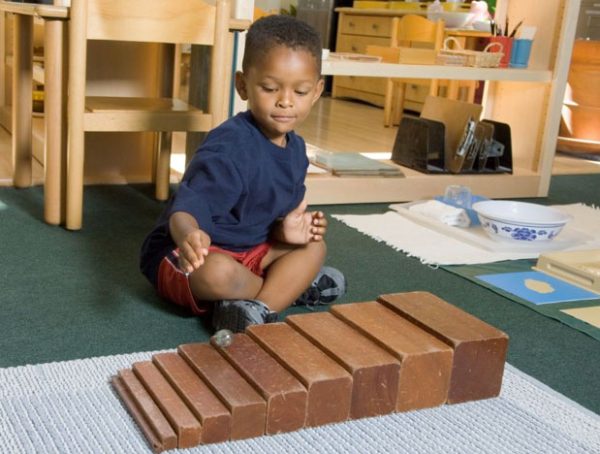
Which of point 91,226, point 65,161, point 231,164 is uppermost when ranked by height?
point 231,164

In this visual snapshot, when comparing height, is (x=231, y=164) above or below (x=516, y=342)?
above

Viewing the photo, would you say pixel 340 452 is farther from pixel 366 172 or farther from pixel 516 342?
pixel 366 172

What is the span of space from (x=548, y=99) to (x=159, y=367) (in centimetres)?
187

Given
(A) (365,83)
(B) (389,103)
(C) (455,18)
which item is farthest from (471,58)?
(A) (365,83)

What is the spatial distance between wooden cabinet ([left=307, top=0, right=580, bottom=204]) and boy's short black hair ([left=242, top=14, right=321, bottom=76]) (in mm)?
843

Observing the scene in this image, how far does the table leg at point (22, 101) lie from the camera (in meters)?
2.04

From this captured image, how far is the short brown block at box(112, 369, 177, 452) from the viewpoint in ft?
2.87

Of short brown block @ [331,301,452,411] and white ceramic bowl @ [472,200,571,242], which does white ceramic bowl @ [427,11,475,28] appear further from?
short brown block @ [331,301,452,411]

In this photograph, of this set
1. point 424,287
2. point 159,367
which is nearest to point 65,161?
point 424,287

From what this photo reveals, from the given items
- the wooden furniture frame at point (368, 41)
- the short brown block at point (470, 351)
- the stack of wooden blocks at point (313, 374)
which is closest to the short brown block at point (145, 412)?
the stack of wooden blocks at point (313, 374)

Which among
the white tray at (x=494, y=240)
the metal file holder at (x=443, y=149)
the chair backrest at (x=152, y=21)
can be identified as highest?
the chair backrest at (x=152, y=21)

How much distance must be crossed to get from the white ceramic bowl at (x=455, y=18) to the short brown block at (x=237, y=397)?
299cm

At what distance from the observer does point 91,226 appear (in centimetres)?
180

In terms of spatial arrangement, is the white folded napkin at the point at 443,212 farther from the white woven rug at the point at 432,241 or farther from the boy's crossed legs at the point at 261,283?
the boy's crossed legs at the point at 261,283
